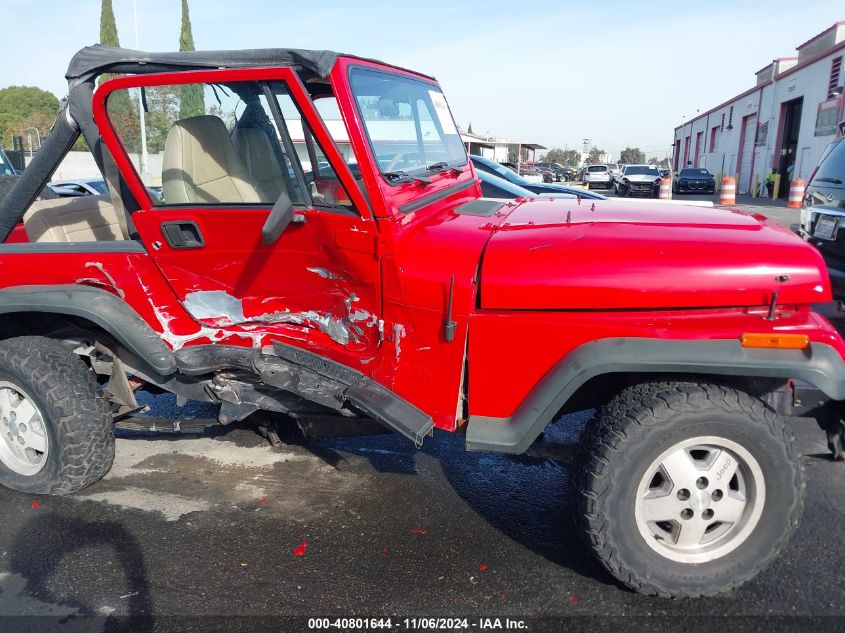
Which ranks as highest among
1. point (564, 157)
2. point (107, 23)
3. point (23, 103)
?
point (107, 23)

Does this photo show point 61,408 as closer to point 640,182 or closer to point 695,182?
point 640,182

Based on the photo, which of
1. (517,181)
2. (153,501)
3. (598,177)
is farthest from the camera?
(598,177)

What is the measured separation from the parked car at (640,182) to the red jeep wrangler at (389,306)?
82.9 feet

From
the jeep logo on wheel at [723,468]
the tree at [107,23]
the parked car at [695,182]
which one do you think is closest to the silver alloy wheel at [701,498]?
the jeep logo on wheel at [723,468]

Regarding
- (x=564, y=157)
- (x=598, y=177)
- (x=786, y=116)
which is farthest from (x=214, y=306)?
(x=564, y=157)

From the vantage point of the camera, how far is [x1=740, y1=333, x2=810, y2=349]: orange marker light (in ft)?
7.57

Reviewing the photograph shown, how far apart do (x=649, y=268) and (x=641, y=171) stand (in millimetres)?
28167

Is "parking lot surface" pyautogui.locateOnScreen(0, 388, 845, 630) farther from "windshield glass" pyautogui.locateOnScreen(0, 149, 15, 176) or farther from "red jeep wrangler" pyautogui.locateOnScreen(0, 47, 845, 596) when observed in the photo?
"windshield glass" pyautogui.locateOnScreen(0, 149, 15, 176)

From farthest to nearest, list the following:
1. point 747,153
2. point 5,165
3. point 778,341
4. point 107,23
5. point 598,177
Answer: point 598,177, point 107,23, point 747,153, point 5,165, point 778,341

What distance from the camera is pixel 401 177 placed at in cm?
294

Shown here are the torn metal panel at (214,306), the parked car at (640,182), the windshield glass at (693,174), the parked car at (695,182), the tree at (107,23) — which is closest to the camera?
the torn metal panel at (214,306)

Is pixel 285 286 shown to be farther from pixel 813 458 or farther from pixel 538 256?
pixel 813 458

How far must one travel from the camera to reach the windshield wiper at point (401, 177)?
283cm

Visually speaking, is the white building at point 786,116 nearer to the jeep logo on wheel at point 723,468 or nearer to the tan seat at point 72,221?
the jeep logo on wheel at point 723,468
